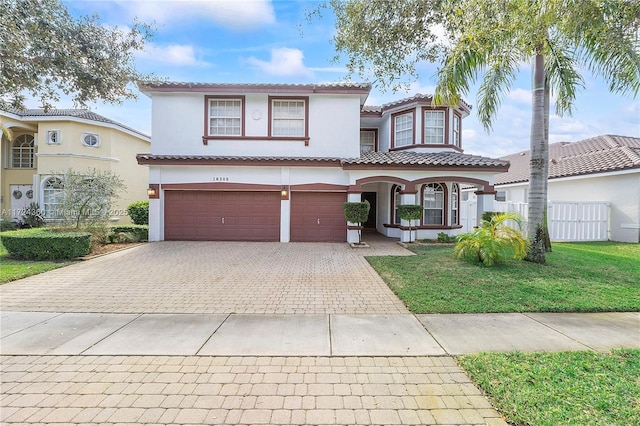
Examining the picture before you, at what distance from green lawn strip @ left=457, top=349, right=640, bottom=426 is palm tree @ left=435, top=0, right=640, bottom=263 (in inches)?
206

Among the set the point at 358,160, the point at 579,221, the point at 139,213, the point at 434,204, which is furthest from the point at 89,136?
the point at 579,221

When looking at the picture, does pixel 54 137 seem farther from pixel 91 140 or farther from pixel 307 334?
pixel 307 334

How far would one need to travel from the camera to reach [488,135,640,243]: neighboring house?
13844mm

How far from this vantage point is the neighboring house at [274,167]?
13773 mm

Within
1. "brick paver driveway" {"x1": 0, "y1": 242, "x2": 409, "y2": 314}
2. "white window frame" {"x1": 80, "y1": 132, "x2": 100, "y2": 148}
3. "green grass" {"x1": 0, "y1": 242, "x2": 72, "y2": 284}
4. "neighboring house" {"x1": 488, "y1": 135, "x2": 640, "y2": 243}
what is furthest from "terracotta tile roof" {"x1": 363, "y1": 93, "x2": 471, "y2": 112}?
"white window frame" {"x1": 80, "y1": 132, "x2": 100, "y2": 148}

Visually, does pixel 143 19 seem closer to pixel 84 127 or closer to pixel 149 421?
pixel 149 421

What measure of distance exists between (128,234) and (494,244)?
14.5 meters

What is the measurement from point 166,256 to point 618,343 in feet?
37.4

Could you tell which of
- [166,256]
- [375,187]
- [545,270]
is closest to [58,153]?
[166,256]

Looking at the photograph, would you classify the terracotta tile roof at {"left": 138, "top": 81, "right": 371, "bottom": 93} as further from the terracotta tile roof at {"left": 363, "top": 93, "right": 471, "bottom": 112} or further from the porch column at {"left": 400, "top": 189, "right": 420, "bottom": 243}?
the porch column at {"left": 400, "top": 189, "right": 420, "bottom": 243}

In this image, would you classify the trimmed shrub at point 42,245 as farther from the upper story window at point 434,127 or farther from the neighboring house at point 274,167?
the upper story window at point 434,127

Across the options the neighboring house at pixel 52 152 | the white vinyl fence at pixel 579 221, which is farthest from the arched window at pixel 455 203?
the neighboring house at pixel 52 152

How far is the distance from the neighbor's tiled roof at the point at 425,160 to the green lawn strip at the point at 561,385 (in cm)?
1016

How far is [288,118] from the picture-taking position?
14.8 m
